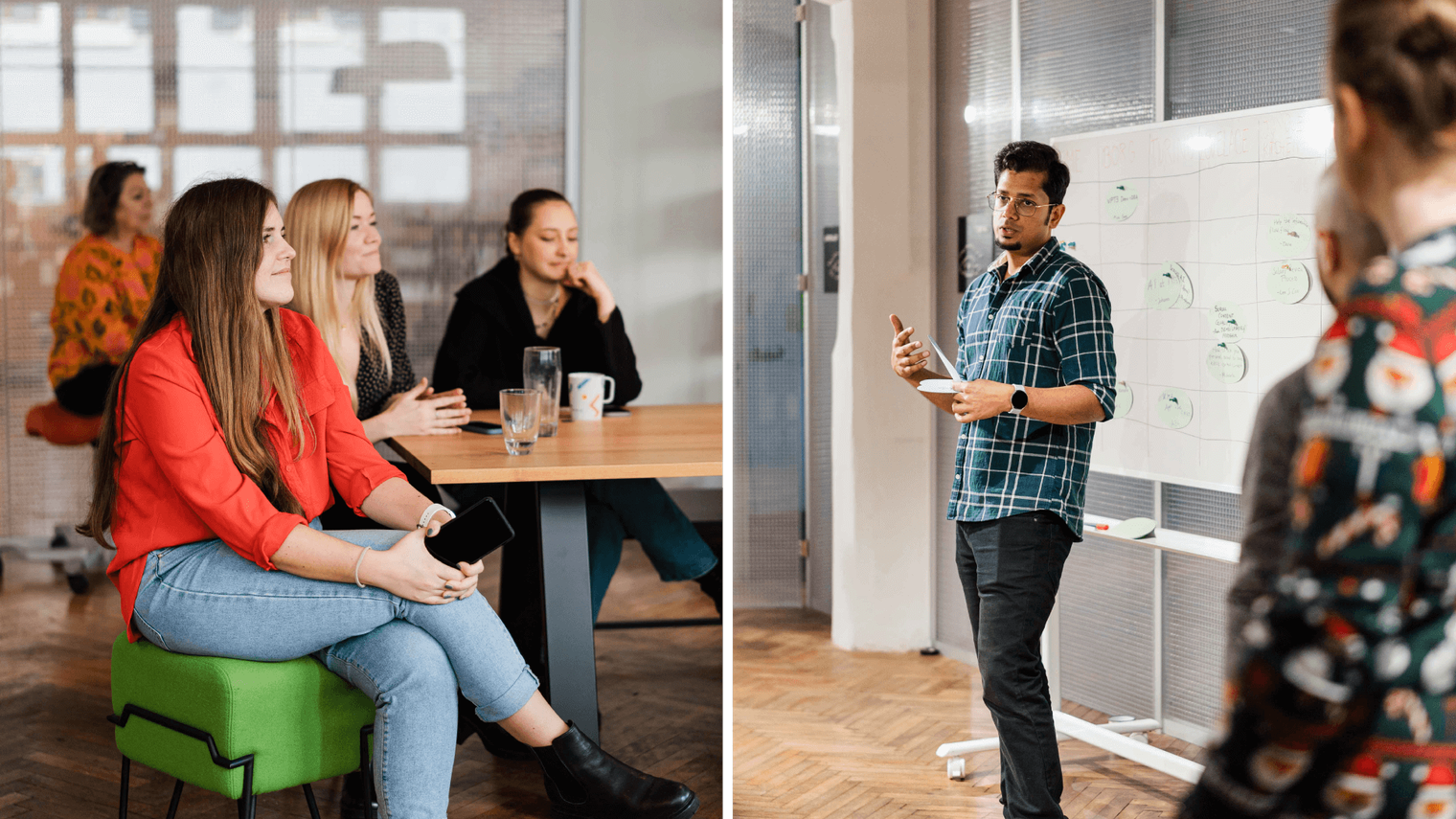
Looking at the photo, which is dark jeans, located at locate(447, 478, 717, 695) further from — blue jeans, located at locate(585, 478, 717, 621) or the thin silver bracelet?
the thin silver bracelet

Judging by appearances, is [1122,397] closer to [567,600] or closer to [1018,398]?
[1018,398]

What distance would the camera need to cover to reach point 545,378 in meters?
2.41

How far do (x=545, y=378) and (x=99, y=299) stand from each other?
8.47 ft

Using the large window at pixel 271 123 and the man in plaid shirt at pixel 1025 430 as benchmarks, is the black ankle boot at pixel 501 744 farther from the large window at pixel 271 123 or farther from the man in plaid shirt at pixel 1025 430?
the large window at pixel 271 123

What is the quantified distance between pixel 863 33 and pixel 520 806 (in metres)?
1.69

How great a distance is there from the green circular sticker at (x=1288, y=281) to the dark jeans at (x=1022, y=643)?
45 cm

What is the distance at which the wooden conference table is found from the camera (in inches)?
80.0

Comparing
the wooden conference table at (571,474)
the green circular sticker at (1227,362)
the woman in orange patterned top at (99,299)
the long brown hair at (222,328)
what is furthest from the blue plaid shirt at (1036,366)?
the woman in orange patterned top at (99,299)

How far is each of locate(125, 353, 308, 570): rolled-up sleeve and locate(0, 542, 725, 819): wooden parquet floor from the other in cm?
86

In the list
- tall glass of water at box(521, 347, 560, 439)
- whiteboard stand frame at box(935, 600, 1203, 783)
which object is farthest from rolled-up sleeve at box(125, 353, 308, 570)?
whiteboard stand frame at box(935, 600, 1203, 783)

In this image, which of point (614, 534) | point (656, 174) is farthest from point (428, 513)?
point (656, 174)

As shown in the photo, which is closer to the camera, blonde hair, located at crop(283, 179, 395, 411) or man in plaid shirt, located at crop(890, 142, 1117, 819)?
man in plaid shirt, located at crop(890, 142, 1117, 819)

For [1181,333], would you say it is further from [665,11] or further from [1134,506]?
[665,11]

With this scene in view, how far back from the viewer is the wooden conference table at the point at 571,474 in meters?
2.03
